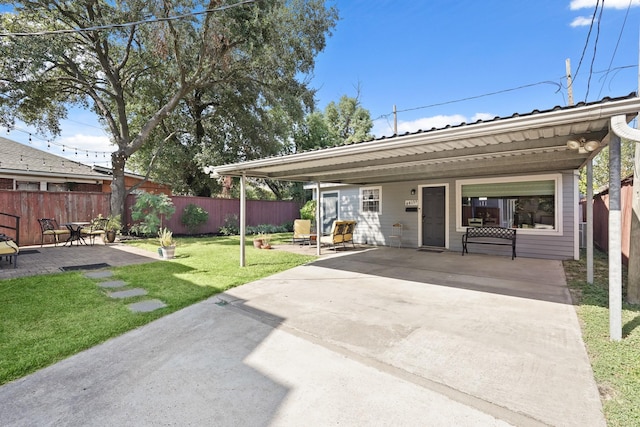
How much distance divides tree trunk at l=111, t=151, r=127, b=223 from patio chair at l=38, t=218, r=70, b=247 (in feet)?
5.79

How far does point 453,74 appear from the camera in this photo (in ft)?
40.3

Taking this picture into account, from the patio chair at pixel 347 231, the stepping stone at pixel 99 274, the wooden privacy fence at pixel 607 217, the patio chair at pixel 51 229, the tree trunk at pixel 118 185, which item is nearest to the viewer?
the stepping stone at pixel 99 274

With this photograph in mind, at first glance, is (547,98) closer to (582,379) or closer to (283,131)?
(283,131)

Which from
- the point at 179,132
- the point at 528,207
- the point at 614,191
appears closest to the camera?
the point at 614,191

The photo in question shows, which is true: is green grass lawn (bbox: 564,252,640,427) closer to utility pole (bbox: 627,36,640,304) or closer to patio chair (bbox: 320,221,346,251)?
utility pole (bbox: 627,36,640,304)

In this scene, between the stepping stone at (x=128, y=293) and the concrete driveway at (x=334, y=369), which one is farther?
the stepping stone at (x=128, y=293)

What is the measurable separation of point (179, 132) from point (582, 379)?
16643 millimetres

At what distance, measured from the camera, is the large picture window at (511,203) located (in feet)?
25.0

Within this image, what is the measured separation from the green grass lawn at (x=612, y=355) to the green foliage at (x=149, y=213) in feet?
38.7

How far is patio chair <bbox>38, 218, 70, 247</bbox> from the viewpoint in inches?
351

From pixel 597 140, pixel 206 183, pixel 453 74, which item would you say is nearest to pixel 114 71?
Result: pixel 206 183

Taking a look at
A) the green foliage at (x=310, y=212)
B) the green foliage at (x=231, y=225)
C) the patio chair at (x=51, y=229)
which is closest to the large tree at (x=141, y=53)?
the patio chair at (x=51, y=229)

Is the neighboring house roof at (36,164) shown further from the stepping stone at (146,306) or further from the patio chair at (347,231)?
the patio chair at (347,231)

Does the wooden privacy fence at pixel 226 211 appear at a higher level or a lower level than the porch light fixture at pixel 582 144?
lower
